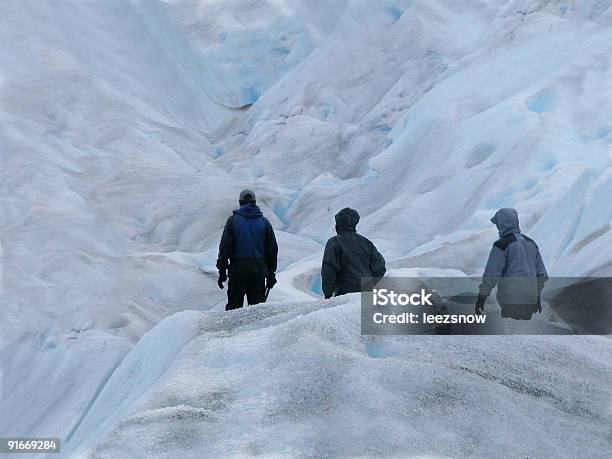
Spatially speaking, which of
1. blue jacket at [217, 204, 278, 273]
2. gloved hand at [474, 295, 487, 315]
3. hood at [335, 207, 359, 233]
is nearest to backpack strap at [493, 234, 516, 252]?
gloved hand at [474, 295, 487, 315]

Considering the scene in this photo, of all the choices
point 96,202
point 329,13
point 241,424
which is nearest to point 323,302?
point 241,424

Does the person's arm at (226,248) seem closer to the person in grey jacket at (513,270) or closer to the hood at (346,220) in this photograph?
the hood at (346,220)

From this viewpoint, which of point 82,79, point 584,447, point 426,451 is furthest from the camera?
point 82,79

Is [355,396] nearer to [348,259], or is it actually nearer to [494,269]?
[494,269]

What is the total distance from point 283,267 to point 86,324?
4.23 metres

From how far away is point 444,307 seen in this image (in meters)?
7.18

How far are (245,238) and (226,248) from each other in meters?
0.15

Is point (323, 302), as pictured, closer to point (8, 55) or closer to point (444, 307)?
point (444, 307)

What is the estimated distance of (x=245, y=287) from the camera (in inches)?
304

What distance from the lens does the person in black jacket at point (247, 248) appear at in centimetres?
759

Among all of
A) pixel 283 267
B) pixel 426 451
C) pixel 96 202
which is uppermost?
pixel 96 202

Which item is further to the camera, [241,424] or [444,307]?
[444,307]

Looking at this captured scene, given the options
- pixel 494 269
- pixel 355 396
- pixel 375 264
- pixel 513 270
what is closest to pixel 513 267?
pixel 513 270

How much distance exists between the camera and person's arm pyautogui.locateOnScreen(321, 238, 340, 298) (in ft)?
23.7
